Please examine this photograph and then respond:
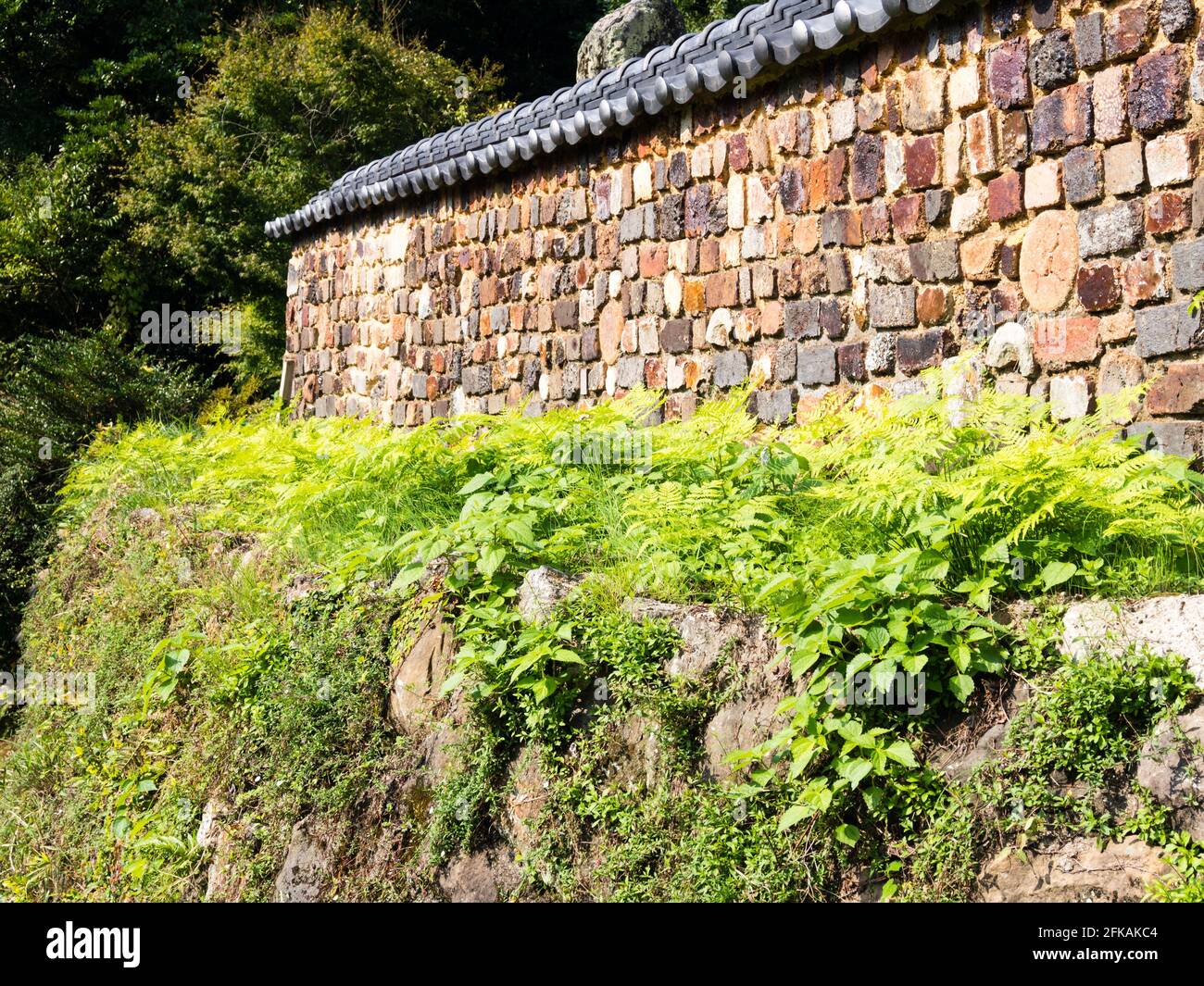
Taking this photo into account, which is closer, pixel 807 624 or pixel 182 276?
pixel 807 624

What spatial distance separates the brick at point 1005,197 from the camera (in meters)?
4.77

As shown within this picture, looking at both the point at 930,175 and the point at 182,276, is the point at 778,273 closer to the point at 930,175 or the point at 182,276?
the point at 930,175

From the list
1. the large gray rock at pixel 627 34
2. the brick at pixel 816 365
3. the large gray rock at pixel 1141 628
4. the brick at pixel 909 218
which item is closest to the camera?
the large gray rock at pixel 1141 628

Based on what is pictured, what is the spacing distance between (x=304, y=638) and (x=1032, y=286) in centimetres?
317

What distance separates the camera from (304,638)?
4.71 m

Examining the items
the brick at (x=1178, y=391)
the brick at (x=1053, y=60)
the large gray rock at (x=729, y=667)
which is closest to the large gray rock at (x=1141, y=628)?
the large gray rock at (x=729, y=667)

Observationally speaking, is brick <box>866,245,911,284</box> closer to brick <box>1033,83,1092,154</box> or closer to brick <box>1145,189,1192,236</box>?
brick <box>1033,83,1092,154</box>

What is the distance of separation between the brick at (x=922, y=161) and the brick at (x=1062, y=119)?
486 millimetres

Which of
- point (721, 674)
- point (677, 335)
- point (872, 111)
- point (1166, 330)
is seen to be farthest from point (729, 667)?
point (677, 335)

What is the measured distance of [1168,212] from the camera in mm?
4273

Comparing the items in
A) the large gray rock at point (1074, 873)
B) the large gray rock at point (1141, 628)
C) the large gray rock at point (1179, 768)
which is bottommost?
the large gray rock at point (1074, 873)

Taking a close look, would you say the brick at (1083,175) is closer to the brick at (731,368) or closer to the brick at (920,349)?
the brick at (920,349)

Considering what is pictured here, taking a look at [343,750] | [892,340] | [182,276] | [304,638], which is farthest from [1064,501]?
[182,276]

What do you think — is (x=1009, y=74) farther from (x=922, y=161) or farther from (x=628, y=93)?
(x=628, y=93)
